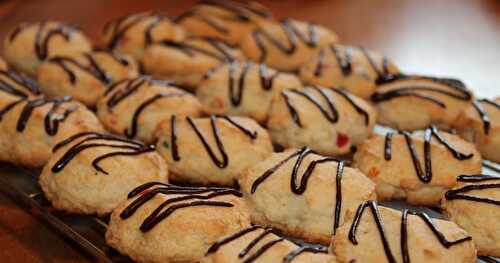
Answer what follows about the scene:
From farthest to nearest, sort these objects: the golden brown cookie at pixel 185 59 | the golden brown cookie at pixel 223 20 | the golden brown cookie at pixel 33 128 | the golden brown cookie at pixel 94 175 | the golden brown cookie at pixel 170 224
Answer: the golden brown cookie at pixel 223 20 → the golden brown cookie at pixel 185 59 → the golden brown cookie at pixel 33 128 → the golden brown cookie at pixel 94 175 → the golden brown cookie at pixel 170 224

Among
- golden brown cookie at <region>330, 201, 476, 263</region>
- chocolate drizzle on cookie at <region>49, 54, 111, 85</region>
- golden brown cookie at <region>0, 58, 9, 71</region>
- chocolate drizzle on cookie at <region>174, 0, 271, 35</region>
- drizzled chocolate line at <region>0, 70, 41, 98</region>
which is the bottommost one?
golden brown cookie at <region>330, 201, 476, 263</region>

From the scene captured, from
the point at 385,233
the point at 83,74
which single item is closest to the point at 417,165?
the point at 385,233

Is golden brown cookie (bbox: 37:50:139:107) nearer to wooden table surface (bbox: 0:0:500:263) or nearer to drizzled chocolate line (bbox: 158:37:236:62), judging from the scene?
drizzled chocolate line (bbox: 158:37:236:62)

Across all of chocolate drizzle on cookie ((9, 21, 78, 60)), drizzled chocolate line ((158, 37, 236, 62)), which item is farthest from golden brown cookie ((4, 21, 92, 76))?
drizzled chocolate line ((158, 37, 236, 62))

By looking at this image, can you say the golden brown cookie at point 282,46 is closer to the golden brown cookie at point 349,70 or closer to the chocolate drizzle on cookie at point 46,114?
the golden brown cookie at point 349,70

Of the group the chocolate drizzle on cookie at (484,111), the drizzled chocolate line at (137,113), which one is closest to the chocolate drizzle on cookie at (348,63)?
the chocolate drizzle on cookie at (484,111)

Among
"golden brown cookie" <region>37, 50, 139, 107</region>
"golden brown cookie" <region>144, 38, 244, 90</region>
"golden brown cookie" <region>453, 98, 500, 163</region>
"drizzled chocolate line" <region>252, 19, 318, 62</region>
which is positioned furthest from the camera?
"drizzled chocolate line" <region>252, 19, 318, 62</region>

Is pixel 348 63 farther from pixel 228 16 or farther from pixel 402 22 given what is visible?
pixel 402 22
